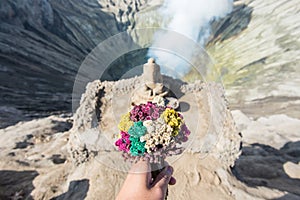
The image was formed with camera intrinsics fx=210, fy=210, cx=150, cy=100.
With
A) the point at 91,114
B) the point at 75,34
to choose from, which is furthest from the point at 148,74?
the point at 75,34

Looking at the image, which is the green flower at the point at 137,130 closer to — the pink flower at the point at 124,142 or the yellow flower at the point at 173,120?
the pink flower at the point at 124,142

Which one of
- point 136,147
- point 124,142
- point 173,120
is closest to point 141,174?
point 136,147

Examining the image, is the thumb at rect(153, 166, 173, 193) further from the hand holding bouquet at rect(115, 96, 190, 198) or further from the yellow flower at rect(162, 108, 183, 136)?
the yellow flower at rect(162, 108, 183, 136)

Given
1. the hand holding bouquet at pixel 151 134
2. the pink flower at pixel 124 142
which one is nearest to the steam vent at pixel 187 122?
the hand holding bouquet at pixel 151 134

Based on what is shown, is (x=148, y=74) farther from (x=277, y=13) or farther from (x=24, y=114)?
(x=277, y=13)

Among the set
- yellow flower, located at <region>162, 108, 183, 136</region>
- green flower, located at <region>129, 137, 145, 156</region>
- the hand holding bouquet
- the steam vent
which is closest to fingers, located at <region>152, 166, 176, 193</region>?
the hand holding bouquet
